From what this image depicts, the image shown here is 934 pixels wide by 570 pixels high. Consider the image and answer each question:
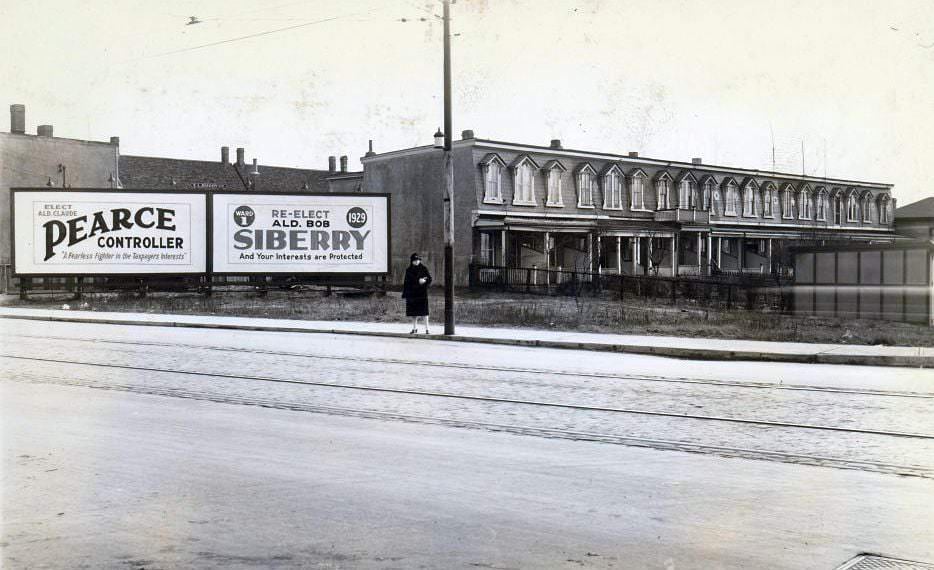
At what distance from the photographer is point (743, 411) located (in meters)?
10.3

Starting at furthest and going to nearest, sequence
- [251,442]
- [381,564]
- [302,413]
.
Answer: [302,413] < [251,442] < [381,564]

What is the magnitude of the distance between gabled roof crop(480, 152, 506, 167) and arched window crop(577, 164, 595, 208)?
5301 mm

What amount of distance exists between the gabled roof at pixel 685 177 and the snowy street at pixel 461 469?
131 feet

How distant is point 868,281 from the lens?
24.4 meters

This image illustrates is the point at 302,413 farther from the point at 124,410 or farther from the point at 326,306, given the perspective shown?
the point at 326,306

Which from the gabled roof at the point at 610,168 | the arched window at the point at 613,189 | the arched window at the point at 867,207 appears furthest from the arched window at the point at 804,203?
the gabled roof at the point at 610,168

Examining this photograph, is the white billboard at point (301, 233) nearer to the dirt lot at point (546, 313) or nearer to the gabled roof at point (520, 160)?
the dirt lot at point (546, 313)

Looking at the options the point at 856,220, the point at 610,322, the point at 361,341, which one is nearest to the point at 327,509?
the point at 361,341

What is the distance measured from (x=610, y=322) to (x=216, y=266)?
19.6 metres

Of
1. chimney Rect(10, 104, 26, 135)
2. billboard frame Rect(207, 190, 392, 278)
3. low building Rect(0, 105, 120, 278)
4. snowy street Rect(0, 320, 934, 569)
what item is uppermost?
chimney Rect(10, 104, 26, 135)

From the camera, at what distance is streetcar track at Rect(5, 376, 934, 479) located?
295 inches

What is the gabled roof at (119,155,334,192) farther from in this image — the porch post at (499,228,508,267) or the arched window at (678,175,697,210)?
the arched window at (678,175,697,210)

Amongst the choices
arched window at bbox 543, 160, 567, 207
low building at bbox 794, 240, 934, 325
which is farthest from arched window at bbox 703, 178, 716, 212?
low building at bbox 794, 240, 934, 325

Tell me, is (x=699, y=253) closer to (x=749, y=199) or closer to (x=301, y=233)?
(x=749, y=199)
